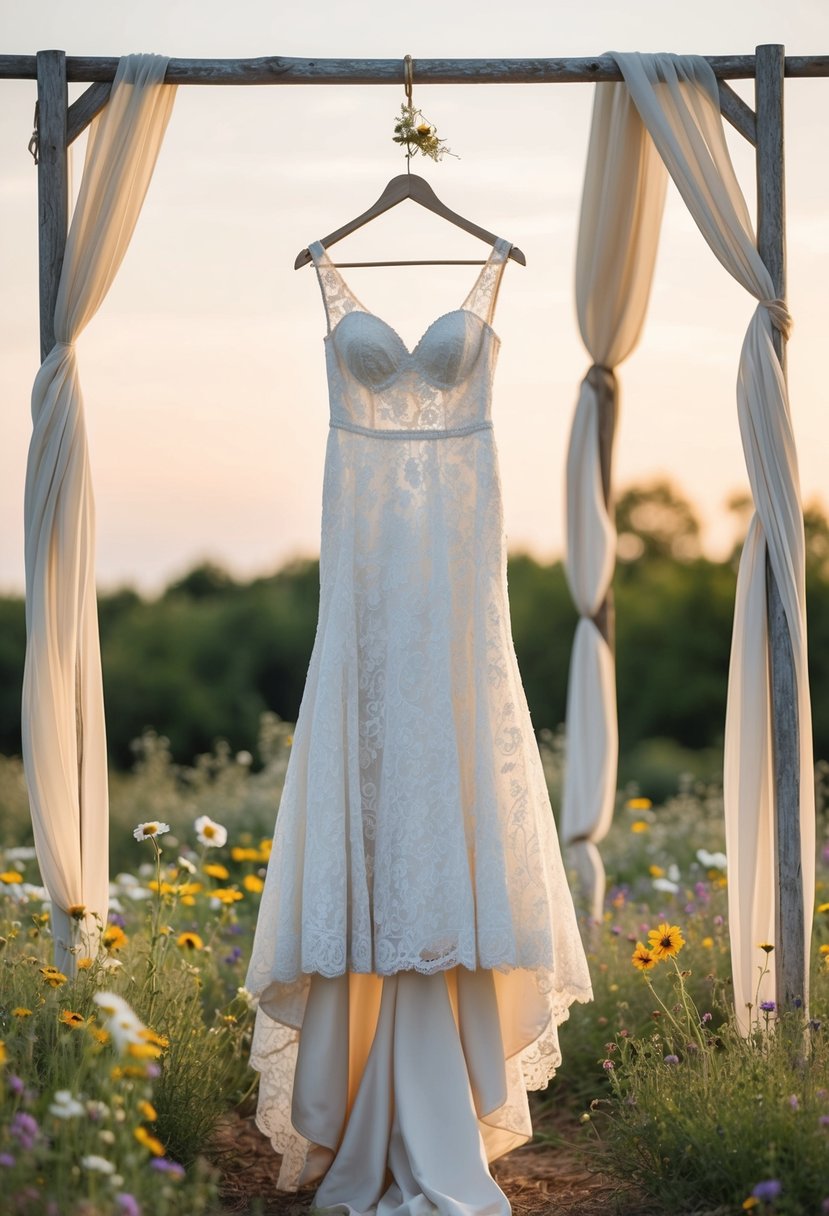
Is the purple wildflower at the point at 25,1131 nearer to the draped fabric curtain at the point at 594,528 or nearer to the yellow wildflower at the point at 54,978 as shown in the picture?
the yellow wildflower at the point at 54,978

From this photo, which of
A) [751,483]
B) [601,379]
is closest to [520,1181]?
[751,483]

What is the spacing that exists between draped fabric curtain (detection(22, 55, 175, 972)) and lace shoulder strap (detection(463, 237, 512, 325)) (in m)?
1.03

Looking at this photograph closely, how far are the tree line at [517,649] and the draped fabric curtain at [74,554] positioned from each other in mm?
7043

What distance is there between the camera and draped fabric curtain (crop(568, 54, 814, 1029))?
3.55 m

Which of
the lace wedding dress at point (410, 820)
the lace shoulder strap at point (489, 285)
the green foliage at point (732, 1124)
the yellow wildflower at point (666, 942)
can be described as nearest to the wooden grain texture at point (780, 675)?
the green foliage at point (732, 1124)

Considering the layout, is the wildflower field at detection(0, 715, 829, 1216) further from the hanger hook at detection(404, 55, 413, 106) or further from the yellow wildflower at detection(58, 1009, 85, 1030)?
the hanger hook at detection(404, 55, 413, 106)

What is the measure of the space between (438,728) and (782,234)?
5.75ft

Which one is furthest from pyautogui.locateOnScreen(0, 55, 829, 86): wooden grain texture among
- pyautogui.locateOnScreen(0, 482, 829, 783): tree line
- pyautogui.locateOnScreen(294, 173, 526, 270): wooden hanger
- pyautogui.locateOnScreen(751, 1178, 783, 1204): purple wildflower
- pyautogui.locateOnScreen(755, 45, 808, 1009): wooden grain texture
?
pyautogui.locateOnScreen(0, 482, 829, 783): tree line

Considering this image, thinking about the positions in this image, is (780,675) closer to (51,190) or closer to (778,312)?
(778,312)

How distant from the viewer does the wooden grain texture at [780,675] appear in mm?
3520

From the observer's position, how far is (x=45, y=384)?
11.4 feet

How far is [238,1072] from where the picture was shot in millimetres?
3842

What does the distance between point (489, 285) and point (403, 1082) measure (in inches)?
79.0

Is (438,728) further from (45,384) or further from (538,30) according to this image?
(538,30)
